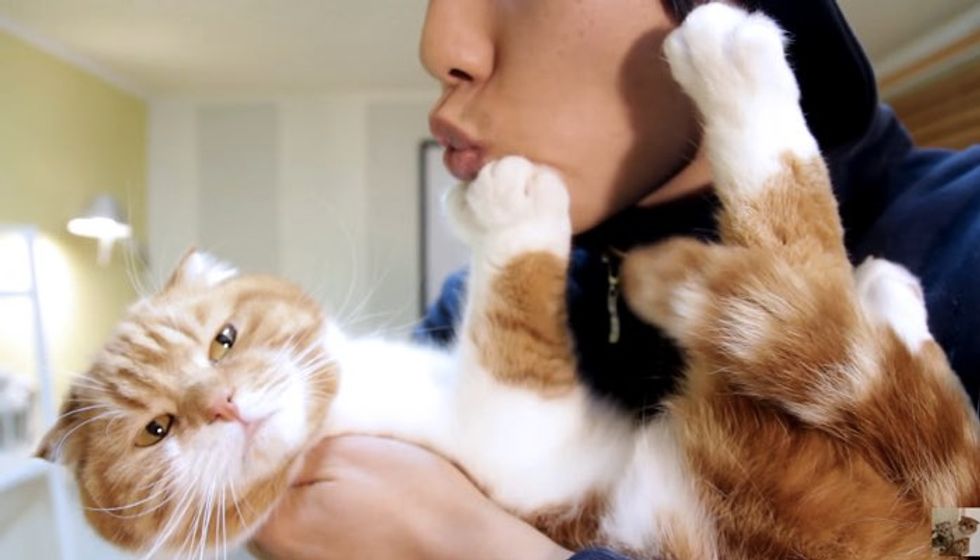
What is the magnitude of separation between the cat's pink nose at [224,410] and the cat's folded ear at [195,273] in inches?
10.4

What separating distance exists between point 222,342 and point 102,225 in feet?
7.47

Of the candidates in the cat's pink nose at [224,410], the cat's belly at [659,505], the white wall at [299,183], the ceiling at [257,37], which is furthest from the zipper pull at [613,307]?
the white wall at [299,183]

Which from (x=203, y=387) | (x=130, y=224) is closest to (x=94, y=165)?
(x=130, y=224)

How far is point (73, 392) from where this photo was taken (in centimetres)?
93

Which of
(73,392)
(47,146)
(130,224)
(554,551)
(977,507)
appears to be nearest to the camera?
(977,507)

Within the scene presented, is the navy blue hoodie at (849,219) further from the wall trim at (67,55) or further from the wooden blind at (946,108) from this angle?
the wall trim at (67,55)

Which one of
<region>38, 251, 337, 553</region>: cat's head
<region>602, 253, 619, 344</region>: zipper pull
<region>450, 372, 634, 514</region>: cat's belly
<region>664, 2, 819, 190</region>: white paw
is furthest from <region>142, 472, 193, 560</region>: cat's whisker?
<region>664, 2, 819, 190</region>: white paw

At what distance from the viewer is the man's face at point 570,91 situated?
2.68ft

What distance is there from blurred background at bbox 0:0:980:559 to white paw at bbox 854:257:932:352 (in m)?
0.76

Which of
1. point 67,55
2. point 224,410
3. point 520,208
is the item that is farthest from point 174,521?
point 67,55

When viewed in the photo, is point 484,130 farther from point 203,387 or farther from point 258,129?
point 258,129

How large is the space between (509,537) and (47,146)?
2.83 meters

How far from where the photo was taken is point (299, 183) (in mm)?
3738

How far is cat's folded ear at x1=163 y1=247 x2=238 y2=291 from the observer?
1016mm
